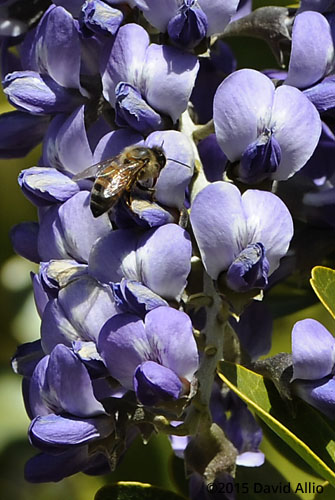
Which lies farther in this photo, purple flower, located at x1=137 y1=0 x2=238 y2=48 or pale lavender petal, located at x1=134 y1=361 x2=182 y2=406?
purple flower, located at x1=137 y1=0 x2=238 y2=48

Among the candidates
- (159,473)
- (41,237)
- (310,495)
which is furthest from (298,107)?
(159,473)

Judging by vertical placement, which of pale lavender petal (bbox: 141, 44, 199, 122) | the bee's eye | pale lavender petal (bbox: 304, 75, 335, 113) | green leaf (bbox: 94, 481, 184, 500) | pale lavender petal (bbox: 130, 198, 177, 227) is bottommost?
green leaf (bbox: 94, 481, 184, 500)

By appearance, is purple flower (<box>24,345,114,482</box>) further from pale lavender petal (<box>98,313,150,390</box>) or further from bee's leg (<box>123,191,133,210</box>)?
bee's leg (<box>123,191,133,210</box>)

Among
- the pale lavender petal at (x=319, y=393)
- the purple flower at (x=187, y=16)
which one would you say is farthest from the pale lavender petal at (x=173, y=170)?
the pale lavender petal at (x=319, y=393)

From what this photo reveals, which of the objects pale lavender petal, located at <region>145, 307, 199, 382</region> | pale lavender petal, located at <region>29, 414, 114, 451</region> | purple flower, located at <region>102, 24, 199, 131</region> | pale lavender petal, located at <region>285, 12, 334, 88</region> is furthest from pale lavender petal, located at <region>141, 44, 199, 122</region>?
pale lavender petal, located at <region>29, 414, 114, 451</region>

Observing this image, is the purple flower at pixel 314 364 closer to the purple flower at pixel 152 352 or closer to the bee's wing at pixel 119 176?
the purple flower at pixel 152 352

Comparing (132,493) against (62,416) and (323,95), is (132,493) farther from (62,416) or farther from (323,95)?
(323,95)

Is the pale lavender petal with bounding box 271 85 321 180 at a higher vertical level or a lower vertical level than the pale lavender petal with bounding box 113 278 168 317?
higher
